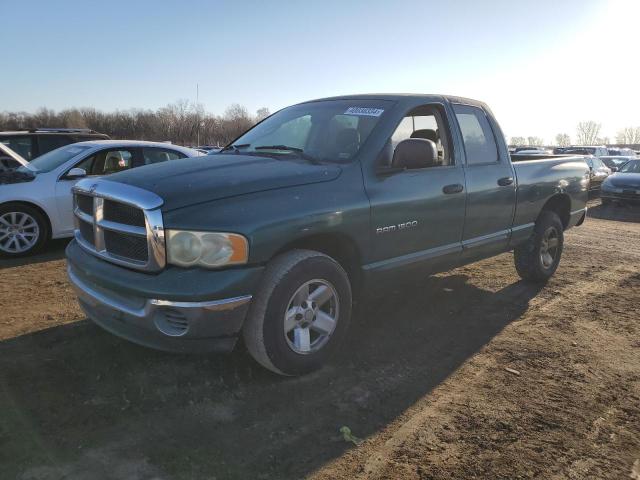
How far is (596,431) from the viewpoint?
113 inches

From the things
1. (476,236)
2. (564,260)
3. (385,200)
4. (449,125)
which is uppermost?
(449,125)

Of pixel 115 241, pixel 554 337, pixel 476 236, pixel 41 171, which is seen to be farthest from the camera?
pixel 41 171

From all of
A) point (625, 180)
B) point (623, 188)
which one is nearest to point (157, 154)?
point (623, 188)

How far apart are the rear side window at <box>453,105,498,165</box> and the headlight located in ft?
8.56

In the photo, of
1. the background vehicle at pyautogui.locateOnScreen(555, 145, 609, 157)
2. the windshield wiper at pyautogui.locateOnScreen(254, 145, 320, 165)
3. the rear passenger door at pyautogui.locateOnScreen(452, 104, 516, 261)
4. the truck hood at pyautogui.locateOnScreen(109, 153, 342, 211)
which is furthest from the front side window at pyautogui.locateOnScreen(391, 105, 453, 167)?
the background vehicle at pyautogui.locateOnScreen(555, 145, 609, 157)

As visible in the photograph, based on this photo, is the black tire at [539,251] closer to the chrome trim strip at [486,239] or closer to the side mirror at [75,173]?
the chrome trim strip at [486,239]

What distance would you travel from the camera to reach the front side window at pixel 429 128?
13.9ft

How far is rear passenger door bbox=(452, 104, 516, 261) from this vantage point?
14.9ft

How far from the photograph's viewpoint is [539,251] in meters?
5.66

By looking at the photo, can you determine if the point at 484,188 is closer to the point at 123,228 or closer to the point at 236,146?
the point at 236,146

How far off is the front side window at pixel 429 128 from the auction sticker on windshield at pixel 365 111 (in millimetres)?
259

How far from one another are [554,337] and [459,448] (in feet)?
6.68

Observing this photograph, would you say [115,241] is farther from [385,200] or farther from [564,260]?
[564,260]

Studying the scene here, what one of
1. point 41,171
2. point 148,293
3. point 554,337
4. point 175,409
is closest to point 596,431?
point 554,337
